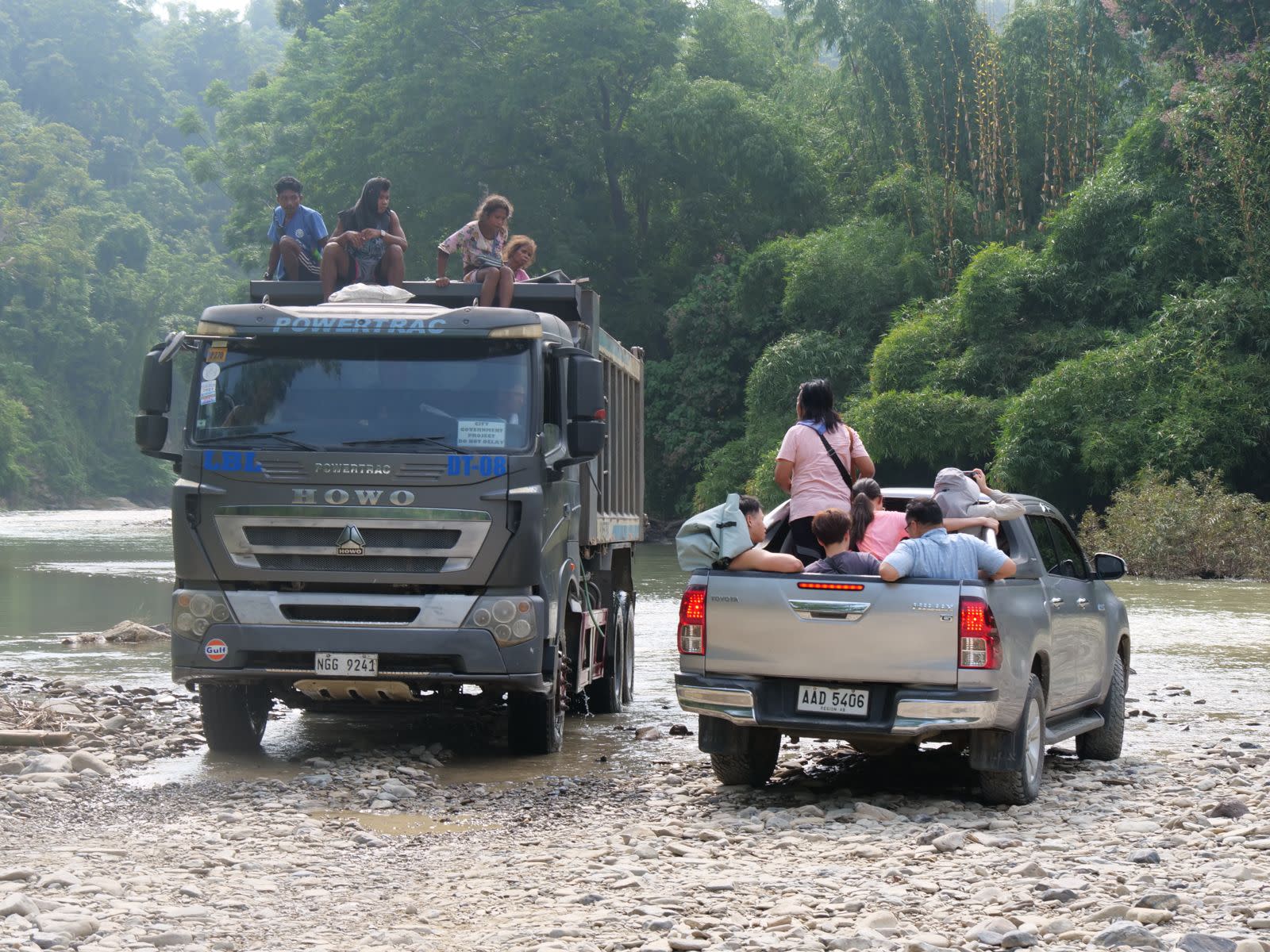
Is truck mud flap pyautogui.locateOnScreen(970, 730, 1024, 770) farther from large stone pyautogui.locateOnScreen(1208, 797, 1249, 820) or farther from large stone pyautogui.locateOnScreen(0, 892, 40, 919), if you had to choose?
large stone pyautogui.locateOnScreen(0, 892, 40, 919)

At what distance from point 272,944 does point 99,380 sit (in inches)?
3638

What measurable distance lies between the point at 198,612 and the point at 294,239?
3482 millimetres

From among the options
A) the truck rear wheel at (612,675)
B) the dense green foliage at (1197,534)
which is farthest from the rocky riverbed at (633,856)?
the dense green foliage at (1197,534)

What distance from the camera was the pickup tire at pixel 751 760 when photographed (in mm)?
8984

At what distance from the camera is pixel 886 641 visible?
8.20 meters

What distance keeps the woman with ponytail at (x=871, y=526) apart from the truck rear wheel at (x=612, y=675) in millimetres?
4307

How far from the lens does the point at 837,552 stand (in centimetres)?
877

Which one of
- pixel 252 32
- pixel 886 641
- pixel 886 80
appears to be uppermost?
pixel 252 32

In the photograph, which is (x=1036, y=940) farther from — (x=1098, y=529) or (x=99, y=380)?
(x=99, y=380)

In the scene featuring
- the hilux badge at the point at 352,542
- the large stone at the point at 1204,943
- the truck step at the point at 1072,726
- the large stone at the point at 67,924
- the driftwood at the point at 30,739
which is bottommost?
the large stone at the point at 67,924

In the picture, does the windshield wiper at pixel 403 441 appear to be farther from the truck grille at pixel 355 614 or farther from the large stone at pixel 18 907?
the large stone at pixel 18 907

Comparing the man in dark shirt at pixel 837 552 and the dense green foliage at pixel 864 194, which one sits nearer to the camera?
the man in dark shirt at pixel 837 552

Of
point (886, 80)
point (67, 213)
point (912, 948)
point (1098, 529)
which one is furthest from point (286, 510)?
point (67, 213)

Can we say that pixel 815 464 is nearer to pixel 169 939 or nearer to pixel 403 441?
pixel 403 441
